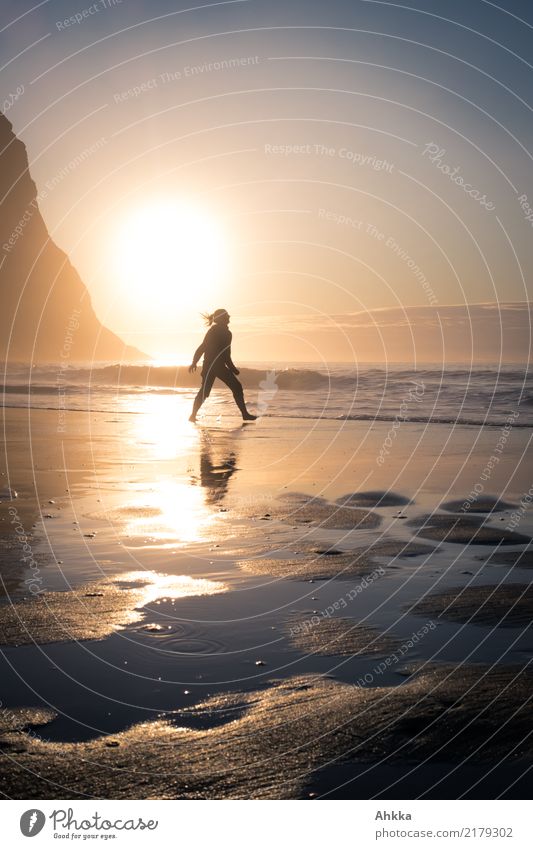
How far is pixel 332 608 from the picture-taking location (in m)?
6.68

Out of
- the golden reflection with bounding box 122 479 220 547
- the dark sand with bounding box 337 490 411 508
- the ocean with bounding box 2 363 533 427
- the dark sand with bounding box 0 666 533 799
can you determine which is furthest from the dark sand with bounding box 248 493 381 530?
the ocean with bounding box 2 363 533 427

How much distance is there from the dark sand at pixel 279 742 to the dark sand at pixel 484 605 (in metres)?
A: 1.33

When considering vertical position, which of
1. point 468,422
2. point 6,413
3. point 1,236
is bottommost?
point 6,413

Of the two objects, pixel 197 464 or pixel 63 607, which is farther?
pixel 197 464

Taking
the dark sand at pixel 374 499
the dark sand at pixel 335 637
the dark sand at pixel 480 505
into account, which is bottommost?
the dark sand at pixel 335 637

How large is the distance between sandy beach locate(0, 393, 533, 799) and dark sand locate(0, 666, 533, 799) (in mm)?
12

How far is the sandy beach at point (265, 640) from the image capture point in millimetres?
4121

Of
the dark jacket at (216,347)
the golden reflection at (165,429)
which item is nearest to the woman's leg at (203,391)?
the dark jacket at (216,347)

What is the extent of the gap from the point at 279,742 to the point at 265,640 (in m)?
1.54

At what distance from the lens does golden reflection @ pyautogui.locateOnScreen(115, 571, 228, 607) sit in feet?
22.8

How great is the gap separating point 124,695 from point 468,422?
67.2 feet

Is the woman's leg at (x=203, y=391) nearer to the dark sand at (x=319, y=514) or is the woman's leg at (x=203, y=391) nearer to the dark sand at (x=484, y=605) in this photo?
the dark sand at (x=319, y=514)

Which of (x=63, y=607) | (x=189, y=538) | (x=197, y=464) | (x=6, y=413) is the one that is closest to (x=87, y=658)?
(x=63, y=607)

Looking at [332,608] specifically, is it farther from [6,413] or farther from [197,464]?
[6,413]
